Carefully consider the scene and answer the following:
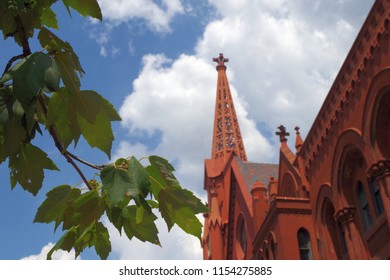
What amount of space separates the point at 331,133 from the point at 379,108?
355cm

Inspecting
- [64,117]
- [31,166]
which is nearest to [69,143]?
[64,117]

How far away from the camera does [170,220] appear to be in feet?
6.88

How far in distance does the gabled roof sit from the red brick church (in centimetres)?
668

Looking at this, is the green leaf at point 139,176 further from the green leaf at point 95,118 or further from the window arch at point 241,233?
the window arch at point 241,233

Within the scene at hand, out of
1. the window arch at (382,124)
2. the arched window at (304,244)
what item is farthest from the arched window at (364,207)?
the arched window at (304,244)

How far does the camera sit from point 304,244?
69.7 feet

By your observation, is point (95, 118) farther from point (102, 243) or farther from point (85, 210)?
point (102, 243)

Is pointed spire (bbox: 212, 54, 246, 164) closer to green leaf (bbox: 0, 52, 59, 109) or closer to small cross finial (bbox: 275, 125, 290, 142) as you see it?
small cross finial (bbox: 275, 125, 290, 142)

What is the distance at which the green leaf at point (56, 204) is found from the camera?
85.8 inches

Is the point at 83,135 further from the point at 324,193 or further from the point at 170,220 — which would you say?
the point at 324,193

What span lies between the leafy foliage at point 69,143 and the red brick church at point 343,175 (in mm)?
14385

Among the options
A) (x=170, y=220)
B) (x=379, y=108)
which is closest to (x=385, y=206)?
(x=379, y=108)

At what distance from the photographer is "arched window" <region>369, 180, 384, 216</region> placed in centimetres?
1654

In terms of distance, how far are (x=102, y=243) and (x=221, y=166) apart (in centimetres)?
4125
